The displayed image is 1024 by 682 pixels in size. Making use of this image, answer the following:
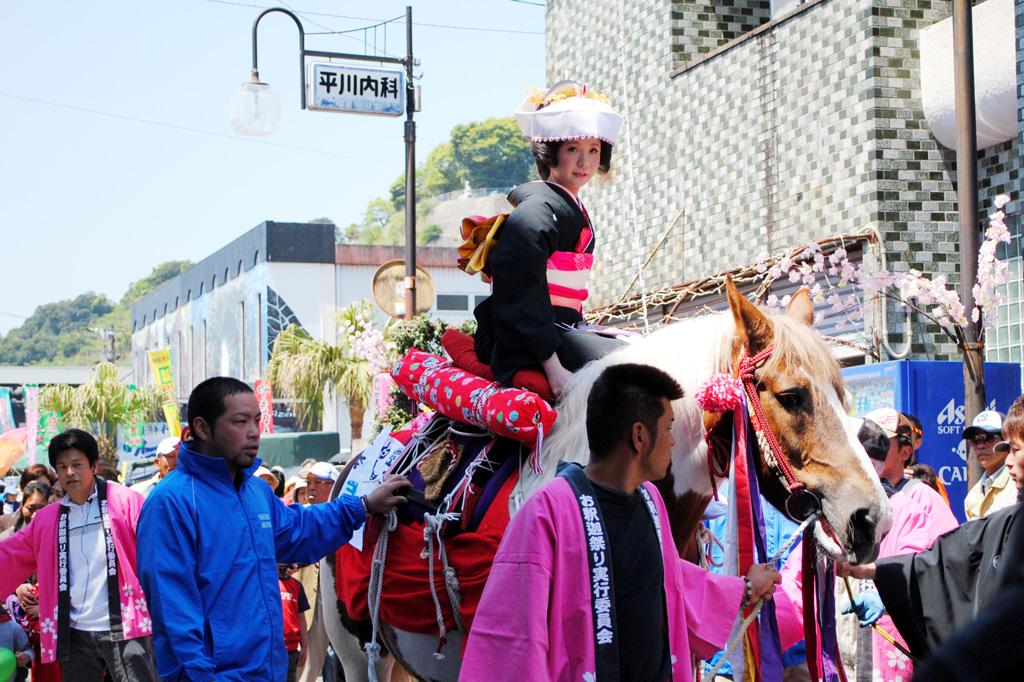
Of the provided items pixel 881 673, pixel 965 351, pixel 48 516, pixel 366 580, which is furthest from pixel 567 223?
pixel 965 351

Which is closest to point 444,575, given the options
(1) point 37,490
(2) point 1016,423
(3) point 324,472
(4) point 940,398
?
(2) point 1016,423

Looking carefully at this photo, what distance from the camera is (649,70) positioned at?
17141mm

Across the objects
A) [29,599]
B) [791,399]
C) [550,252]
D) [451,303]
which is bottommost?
[29,599]

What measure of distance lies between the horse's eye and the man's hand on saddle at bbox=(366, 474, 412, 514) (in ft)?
5.36

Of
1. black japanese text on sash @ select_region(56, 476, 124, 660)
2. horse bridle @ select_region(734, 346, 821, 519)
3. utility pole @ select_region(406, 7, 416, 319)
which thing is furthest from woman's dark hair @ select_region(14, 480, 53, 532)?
utility pole @ select_region(406, 7, 416, 319)

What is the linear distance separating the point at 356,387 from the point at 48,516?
1115 inches

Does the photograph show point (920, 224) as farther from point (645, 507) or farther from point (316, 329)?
point (316, 329)

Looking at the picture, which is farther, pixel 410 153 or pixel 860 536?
pixel 410 153

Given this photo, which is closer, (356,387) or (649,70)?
(649,70)

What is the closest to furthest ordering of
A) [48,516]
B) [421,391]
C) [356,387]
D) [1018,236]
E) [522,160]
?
[421,391]
[48,516]
[1018,236]
[356,387]
[522,160]

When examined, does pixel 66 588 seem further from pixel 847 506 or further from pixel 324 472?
pixel 847 506

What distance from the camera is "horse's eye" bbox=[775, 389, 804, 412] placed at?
4.77 meters

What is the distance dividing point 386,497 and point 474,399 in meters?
0.58

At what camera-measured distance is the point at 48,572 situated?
7023 millimetres
